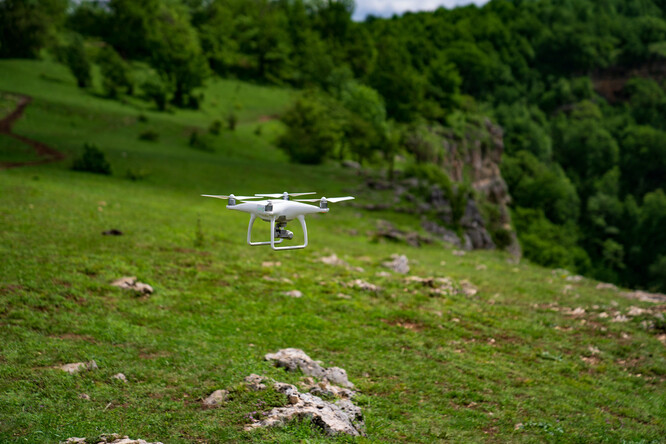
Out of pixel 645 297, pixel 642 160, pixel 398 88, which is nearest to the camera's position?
pixel 645 297

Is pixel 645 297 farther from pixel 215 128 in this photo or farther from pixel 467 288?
pixel 215 128

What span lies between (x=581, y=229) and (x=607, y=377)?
112963mm

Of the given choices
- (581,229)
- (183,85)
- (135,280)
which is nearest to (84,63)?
(183,85)

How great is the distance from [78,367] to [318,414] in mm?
6992

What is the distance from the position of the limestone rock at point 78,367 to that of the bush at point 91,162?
31.0m

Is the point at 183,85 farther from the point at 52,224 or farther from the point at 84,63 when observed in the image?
the point at 52,224

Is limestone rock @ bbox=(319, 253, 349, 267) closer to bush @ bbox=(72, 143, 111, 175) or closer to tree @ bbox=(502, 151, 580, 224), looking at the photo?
bush @ bbox=(72, 143, 111, 175)

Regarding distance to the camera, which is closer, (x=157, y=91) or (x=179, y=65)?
(x=157, y=91)

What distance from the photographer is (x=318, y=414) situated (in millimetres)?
12312

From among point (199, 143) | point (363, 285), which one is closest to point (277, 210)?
point (363, 285)

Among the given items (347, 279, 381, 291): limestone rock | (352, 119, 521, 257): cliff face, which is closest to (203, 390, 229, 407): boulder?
(347, 279, 381, 291): limestone rock

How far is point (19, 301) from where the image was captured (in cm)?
1706

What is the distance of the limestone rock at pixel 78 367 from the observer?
13797mm

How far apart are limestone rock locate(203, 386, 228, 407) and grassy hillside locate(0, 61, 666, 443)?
257 mm
